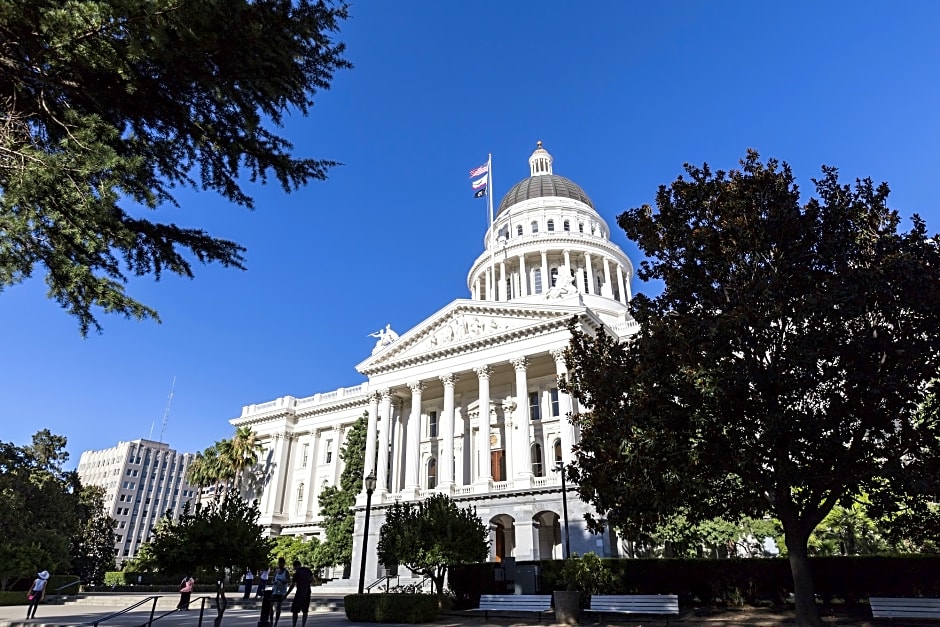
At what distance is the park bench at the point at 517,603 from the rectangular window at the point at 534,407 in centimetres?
2213

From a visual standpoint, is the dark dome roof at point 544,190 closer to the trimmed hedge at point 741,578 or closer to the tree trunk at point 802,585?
the trimmed hedge at point 741,578

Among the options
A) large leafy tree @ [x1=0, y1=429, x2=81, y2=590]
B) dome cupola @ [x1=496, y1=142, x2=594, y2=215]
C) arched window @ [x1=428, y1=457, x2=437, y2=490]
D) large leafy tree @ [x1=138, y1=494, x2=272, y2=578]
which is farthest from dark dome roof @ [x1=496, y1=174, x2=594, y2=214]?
large leafy tree @ [x1=138, y1=494, x2=272, y2=578]

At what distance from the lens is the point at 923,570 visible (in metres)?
18.3

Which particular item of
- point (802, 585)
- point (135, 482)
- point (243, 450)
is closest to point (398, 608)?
point (802, 585)

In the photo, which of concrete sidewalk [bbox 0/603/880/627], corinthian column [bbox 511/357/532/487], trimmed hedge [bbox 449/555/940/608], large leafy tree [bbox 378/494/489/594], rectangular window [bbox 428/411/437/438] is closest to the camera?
concrete sidewalk [bbox 0/603/880/627]

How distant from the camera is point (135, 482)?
424 ft

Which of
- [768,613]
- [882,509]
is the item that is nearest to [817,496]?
[882,509]

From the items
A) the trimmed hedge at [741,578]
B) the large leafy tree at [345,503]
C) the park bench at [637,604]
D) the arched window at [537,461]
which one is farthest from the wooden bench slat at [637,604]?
the large leafy tree at [345,503]

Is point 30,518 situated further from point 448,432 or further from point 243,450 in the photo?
point 448,432

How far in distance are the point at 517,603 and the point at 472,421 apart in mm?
25232

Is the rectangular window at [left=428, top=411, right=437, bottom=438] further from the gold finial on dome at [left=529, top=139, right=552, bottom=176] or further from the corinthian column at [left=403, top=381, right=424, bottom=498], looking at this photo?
the gold finial on dome at [left=529, top=139, right=552, bottom=176]

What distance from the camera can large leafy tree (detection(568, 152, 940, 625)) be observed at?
45.1 feet

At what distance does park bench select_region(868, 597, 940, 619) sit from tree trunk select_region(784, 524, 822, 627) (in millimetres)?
2182

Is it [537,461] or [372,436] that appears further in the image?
[372,436]
